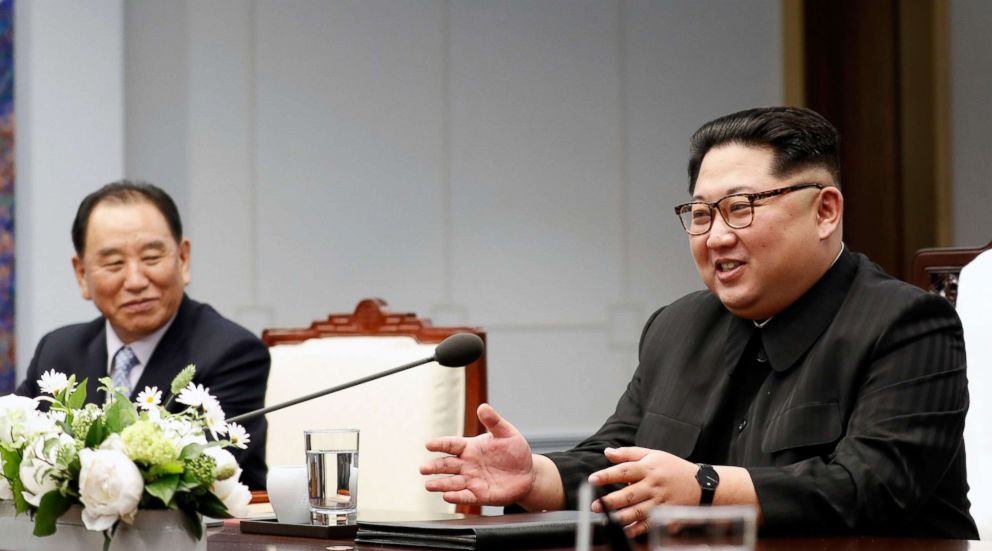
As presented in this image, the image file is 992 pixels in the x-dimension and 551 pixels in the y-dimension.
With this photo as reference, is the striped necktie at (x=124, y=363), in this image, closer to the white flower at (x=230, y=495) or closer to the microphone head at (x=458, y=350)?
the microphone head at (x=458, y=350)

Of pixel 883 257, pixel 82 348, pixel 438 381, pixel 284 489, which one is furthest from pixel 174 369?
pixel 883 257

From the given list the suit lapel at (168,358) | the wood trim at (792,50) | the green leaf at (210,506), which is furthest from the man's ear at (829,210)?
the wood trim at (792,50)

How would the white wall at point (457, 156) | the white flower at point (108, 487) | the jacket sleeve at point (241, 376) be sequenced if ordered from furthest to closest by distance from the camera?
the white wall at point (457, 156), the jacket sleeve at point (241, 376), the white flower at point (108, 487)

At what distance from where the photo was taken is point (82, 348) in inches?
123

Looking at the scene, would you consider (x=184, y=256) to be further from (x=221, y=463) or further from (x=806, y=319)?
(x=221, y=463)

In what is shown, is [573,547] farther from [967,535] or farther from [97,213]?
[97,213]

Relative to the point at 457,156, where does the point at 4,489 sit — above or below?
below

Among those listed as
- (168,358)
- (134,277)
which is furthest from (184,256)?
(168,358)

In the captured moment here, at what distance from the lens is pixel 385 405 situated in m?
2.68

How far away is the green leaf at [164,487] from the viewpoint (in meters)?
1.34

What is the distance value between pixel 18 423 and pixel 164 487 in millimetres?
215

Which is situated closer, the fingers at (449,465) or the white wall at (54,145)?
the fingers at (449,465)

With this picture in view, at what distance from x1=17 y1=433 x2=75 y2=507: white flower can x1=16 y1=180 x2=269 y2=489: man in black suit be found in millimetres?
1515

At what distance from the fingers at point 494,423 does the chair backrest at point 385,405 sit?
761 millimetres
